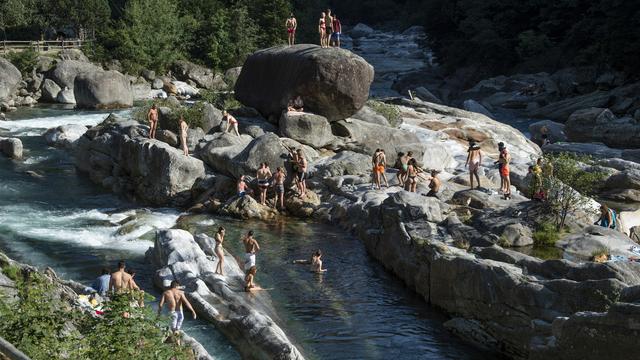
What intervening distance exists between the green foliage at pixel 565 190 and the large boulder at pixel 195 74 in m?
40.7

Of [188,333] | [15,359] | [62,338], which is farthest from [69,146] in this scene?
[15,359]

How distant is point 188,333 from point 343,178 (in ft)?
41.7

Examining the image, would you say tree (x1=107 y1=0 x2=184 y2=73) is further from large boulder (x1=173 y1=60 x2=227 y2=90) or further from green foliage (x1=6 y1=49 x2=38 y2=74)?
green foliage (x1=6 y1=49 x2=38 y2=74)

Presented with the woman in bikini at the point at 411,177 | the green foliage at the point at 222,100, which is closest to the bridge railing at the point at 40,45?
the green foliage at the point at 222,100

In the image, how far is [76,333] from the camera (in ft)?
38.2

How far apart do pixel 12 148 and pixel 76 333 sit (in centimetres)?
2742

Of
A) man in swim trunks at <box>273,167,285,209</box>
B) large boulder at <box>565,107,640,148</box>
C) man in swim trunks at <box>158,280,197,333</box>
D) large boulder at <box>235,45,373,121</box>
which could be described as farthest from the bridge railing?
man in swim trunks at <box>158,280,197,333</box>

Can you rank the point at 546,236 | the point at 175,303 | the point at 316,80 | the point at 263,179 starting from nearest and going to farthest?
the point at 175,303
the point at 546,236
the point at 263,179
the point at 316,80

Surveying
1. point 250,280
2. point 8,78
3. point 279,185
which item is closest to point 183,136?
point 279,185

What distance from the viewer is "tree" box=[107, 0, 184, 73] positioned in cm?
6256

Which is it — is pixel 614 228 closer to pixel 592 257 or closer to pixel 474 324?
pixel 592 257

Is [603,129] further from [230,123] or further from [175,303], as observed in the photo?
[175,303]

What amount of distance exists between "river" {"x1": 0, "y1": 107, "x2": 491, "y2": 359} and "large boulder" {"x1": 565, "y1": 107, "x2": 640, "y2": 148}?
81.6 feet

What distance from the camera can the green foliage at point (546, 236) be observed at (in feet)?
73.6
